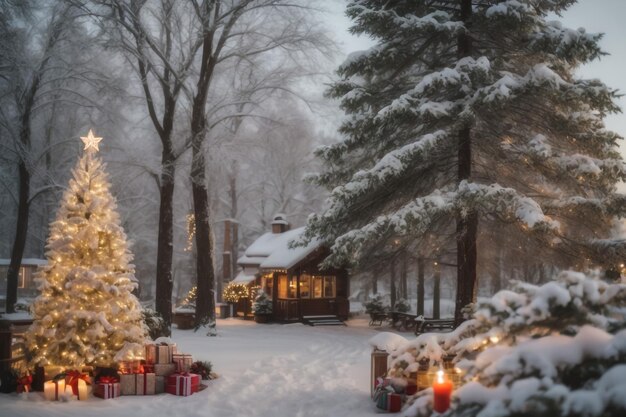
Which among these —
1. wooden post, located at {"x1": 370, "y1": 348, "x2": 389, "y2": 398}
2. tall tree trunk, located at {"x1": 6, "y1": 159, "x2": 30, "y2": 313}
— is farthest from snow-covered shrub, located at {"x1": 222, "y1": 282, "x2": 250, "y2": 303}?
wooden post, located at {"x1": 370, "y1": 348, "x2": 389, "y2": 398}

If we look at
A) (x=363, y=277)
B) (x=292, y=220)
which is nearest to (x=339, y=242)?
(x=363, y=277)

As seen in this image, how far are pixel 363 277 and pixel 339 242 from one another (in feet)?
26.1

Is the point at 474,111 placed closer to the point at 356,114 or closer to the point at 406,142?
the point at 406,142

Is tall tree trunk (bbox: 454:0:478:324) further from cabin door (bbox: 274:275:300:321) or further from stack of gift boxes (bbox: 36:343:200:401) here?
cabin door (bbox: 274:275:300:321)

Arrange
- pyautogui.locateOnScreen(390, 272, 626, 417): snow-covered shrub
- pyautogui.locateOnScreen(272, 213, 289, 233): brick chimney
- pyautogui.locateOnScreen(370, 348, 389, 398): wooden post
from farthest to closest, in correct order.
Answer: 1. pyautogui.locateOnScreen(272, 213, 289, 233): brick chimney
2. pyautogui.locateOnScreen(370, 348, 389, 398): wooden post
3. pyautogui.locateOnScreen(390, 272, 626, 417): snow-covered shrub

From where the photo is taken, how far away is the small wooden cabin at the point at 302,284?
83.9 feet

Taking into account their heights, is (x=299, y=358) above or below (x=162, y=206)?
below

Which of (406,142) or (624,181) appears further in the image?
(406,142)

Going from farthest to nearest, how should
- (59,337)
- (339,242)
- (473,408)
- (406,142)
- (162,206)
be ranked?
(162,206), (406,142), (339,242), (59,337), (473,408)

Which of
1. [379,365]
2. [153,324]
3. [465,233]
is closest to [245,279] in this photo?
[153,324]

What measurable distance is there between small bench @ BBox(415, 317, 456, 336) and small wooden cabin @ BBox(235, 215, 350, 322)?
6152mm

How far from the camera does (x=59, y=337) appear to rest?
10117mm

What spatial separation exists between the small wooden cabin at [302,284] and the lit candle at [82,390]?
15.3 meters

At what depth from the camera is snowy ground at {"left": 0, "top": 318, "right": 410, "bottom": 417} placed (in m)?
8.81
